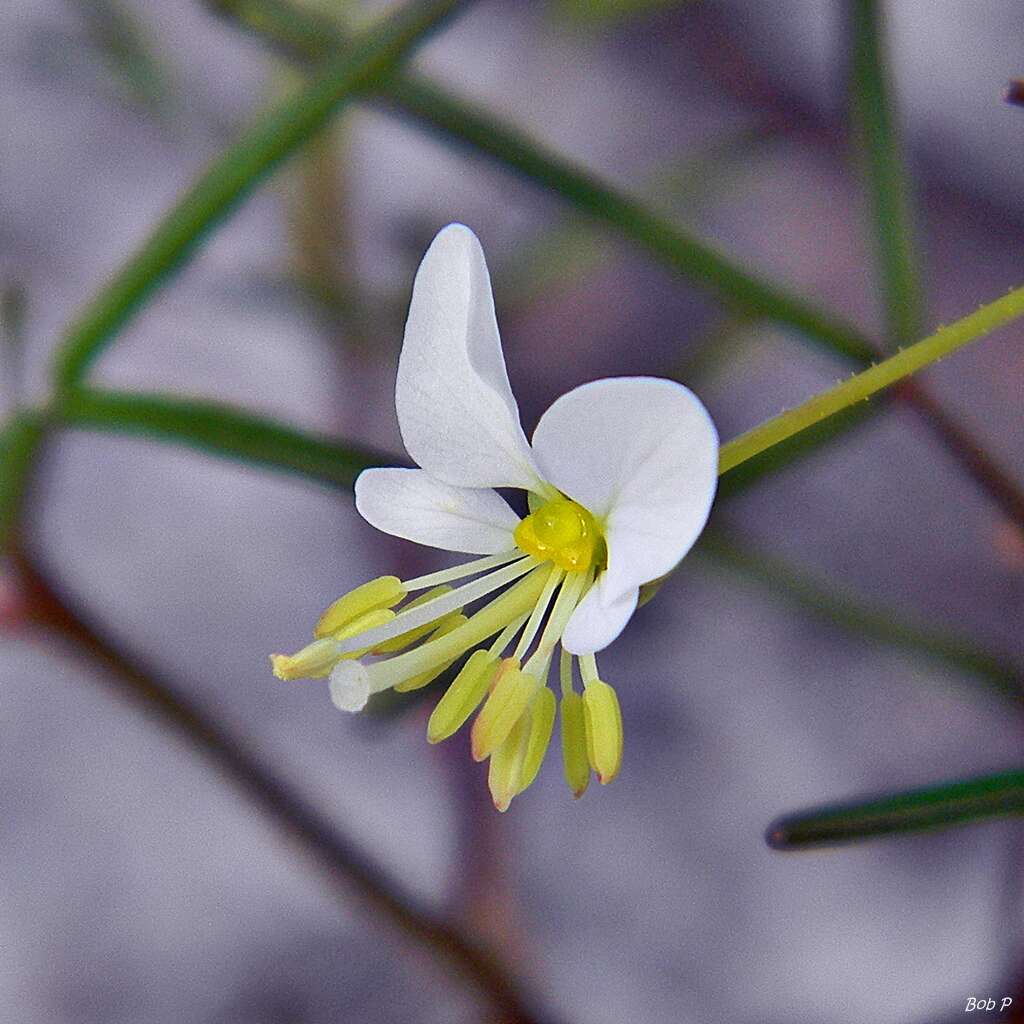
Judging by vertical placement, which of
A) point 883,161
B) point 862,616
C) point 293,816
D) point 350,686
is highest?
point 883,161

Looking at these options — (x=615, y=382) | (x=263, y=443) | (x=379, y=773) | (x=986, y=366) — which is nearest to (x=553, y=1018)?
(x=379, y=773)

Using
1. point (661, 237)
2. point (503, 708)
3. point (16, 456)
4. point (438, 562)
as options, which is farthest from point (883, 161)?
point (438, 562)

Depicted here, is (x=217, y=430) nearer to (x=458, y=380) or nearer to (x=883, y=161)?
(x=458, y=380)

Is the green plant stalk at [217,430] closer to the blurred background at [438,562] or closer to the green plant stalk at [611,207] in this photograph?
the green plant stalk at [611,207]

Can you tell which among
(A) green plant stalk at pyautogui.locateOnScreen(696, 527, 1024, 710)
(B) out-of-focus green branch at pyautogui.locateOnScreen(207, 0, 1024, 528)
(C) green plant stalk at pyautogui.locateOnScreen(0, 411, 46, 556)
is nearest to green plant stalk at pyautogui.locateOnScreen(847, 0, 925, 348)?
(B) out-of-focus green branch at pyautogui.locateOnScreen(207, 0, 1024, 528)

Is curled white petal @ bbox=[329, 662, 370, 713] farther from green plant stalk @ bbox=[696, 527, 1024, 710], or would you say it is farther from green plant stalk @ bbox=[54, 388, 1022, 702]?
green plant stalk @ bbox=[696, 527, 1024, 710]
